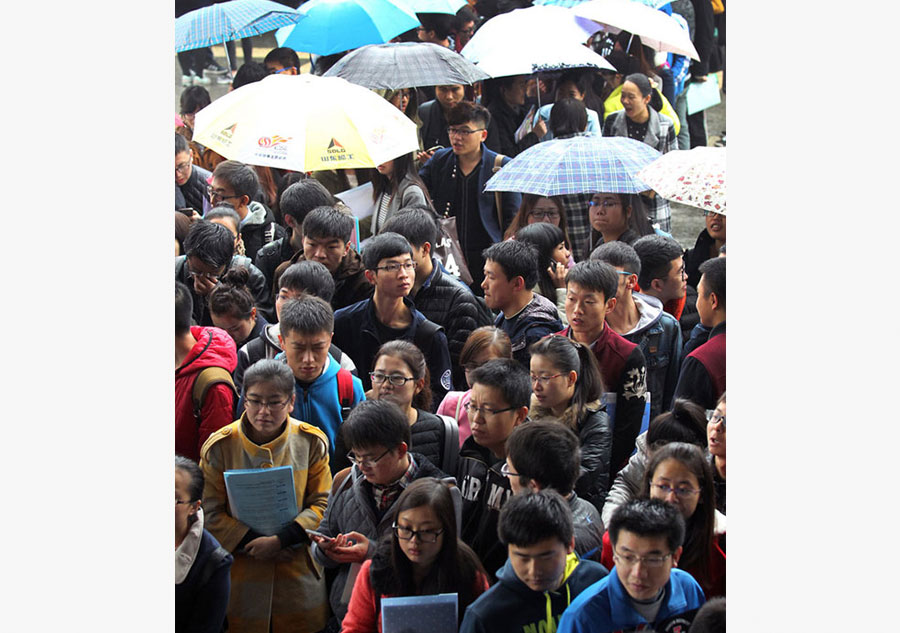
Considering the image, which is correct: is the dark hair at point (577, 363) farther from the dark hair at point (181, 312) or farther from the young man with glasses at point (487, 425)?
the dark hair at point (181, 312)

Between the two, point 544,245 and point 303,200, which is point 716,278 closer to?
point 544,245

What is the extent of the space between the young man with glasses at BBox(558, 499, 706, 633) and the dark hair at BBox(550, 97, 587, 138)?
5018 mm

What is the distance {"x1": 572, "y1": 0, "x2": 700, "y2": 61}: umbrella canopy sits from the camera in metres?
8.23

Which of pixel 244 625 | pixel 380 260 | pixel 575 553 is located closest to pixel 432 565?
pixel 575 553

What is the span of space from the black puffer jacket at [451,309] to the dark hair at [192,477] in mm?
1817

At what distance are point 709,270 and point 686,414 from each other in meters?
0.81

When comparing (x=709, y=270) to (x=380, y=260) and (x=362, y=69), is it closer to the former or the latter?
(x=380, y=260)

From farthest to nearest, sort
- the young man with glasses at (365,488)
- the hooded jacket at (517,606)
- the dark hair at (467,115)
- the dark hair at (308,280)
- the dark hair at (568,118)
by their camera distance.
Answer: the dark hair at (568,118)
the dark hair at (467,115)
the dark hair at (308,280)
the young man with glasses at (365,488)
the hooded jacket at (517,606)

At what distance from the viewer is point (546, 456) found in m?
3.57

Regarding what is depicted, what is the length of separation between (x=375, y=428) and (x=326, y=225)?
68.2 inches

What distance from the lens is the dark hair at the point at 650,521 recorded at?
3.11 m

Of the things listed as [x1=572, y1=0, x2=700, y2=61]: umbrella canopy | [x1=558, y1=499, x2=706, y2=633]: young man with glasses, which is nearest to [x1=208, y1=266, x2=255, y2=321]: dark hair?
[x1=558, y1=499, x2=706, y2=633]: young man with glasses

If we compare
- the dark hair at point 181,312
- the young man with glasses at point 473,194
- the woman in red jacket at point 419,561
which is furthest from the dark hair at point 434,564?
the young man with glasses at point 473,194

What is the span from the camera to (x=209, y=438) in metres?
3.89
